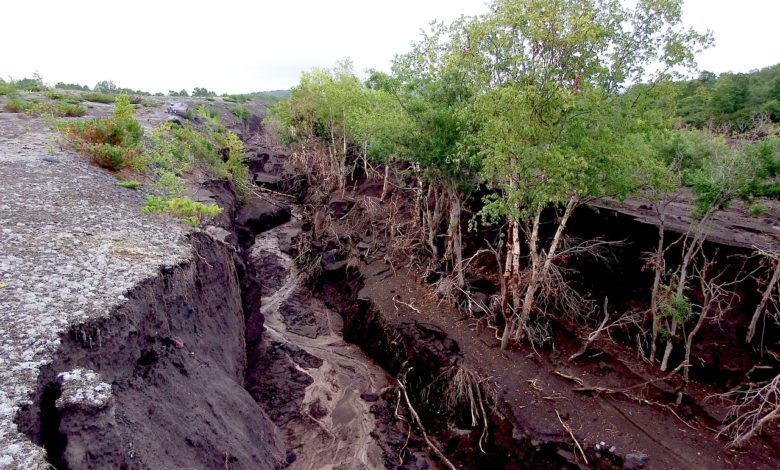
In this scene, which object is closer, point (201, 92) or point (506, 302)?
point (506, 302)

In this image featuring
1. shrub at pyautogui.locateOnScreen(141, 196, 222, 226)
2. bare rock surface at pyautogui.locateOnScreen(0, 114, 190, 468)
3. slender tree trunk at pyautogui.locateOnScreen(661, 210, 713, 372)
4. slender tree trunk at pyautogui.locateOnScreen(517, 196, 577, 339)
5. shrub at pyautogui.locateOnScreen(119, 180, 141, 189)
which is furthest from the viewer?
shrub at pyautogui.locateOnScreen(119, 180, 141, 189)

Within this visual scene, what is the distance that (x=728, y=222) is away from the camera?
12180mm

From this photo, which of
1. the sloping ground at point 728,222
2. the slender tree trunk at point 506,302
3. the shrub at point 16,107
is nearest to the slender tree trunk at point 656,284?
the sloping ground at point 728,222

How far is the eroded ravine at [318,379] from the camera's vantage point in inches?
412

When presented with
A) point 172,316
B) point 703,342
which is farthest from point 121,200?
point 703,342

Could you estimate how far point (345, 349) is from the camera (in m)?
15.0

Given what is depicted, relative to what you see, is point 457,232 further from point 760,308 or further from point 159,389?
point 159,389

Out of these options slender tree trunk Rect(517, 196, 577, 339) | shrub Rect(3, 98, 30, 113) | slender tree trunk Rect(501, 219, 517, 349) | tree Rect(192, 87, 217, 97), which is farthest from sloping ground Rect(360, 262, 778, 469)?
tree Rect(192, 87, 217, 97)

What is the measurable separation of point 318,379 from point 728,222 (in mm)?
12712

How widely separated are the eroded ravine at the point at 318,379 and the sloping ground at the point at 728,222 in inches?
337

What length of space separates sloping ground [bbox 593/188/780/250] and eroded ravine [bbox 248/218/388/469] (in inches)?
337

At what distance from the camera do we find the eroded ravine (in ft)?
34.3

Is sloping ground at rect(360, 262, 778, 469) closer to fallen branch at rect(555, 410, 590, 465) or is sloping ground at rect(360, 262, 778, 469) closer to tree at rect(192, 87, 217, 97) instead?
fallen branch at rect(555, 410, 590, 465)

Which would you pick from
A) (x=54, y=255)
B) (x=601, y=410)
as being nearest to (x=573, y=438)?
(x=601, y=410)
